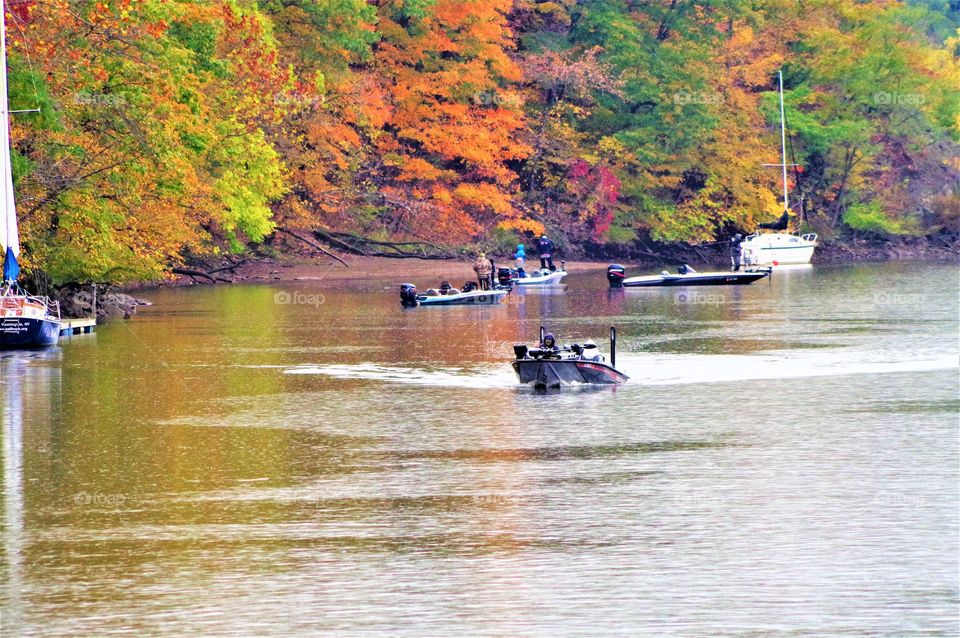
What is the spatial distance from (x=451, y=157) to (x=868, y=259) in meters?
32.5

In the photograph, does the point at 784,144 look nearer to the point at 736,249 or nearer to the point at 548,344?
the point at 736,249

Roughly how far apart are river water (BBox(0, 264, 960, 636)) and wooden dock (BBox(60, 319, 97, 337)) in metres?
6.03

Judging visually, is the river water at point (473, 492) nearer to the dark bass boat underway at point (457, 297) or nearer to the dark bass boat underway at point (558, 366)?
the dark bass boat underway at point (558, 366)

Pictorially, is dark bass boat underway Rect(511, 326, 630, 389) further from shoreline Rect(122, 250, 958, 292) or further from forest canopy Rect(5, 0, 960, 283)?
shoreline Rect(122, 250, 958, 292)

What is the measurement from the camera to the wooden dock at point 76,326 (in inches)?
2057

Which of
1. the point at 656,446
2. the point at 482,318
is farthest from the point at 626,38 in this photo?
the point at 656,446

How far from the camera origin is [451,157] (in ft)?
306

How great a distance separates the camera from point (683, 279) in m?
79.9

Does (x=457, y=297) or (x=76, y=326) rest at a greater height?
(x=457, y=297)

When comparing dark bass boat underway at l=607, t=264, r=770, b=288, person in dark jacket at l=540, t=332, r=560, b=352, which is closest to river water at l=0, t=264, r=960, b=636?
person in dark jacket at l=540, t=332, r=560, b=352


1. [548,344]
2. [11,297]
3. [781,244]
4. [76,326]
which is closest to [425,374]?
[548,344]

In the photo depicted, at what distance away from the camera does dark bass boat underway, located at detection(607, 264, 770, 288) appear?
7700cm

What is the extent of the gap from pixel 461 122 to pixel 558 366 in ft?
190


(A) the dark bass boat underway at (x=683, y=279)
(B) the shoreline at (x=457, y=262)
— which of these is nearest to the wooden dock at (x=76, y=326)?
(B) the shoreline at (x=457, y=262)
